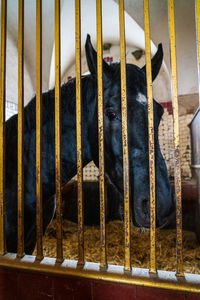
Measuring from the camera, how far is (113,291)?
646 millimetres

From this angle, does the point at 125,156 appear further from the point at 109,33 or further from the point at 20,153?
the point at 109,33

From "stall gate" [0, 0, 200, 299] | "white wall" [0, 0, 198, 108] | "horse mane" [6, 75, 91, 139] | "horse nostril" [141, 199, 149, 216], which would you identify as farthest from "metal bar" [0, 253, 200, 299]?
"white wall" [0, 0, 198, 108]

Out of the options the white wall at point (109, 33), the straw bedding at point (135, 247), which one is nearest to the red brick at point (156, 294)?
the straw bedding at point (135, 247)

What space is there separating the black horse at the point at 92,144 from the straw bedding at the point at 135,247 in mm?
1006

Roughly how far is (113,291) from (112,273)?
0.18 feet

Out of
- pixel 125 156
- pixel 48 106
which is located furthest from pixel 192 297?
pixel 48 106

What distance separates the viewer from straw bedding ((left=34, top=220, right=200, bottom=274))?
1906 mm

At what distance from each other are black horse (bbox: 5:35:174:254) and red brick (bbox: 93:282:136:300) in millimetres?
352

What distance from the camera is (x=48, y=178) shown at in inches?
51.4

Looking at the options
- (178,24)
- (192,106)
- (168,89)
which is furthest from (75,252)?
(178,24)

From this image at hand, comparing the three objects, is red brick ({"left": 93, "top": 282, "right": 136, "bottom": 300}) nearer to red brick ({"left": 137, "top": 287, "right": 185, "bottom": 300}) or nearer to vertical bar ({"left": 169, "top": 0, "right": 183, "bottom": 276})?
red brick ({"left": 137, "top": 287, "right": 185, "bottom": 300})

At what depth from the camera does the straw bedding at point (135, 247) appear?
1906 millimetres

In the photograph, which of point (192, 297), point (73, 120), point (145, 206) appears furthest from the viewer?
point (73, 120)

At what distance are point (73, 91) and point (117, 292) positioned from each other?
3.78ft
